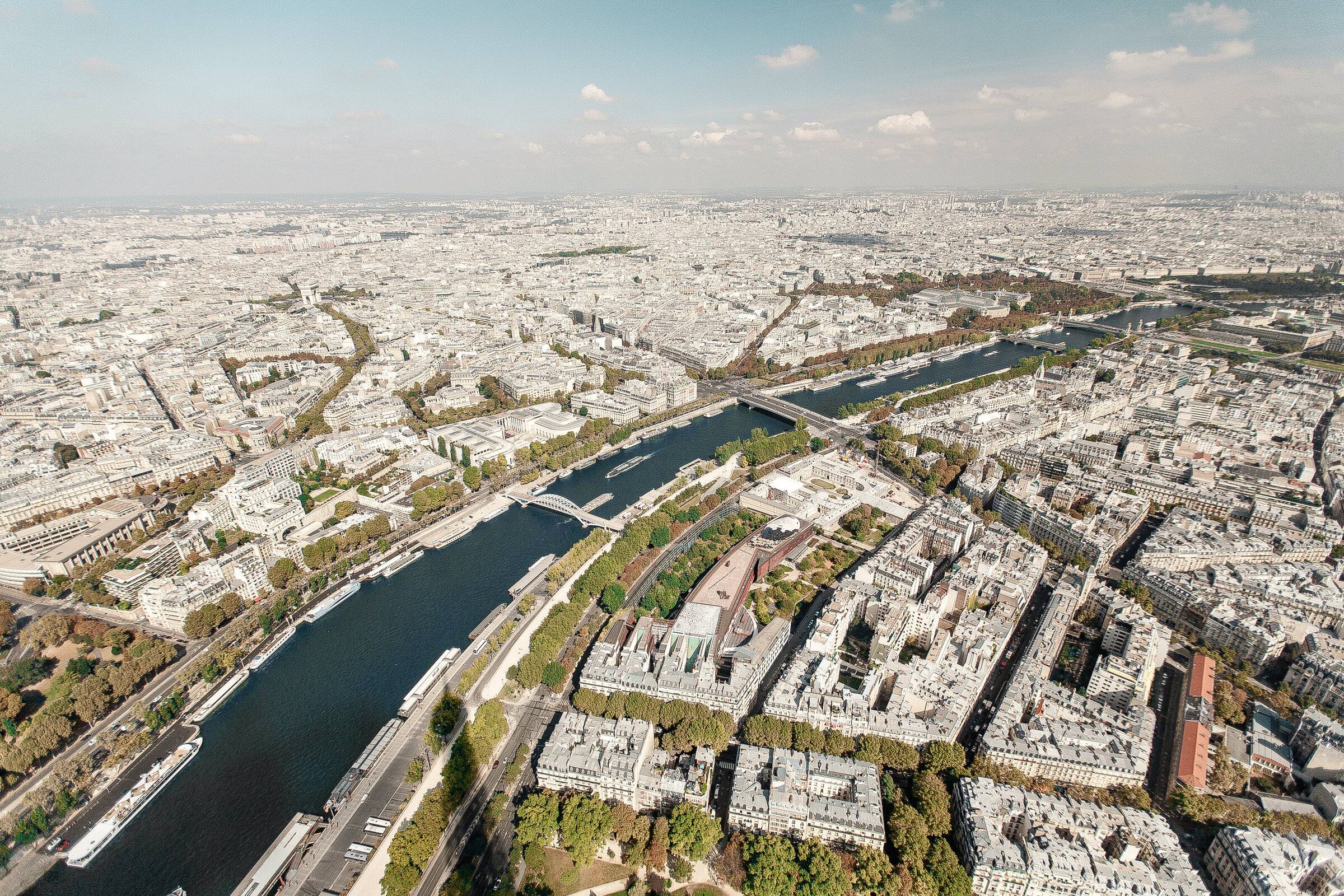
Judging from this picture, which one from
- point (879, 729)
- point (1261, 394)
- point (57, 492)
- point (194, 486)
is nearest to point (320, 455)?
point (194, 486)

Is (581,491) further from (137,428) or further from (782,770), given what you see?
(137,428)

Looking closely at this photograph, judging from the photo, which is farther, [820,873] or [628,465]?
[628,465]

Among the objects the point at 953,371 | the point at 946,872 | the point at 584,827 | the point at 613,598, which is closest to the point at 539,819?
the point at 584,827

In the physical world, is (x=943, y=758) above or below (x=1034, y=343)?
below

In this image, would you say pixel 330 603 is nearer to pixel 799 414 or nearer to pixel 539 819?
pixel 539 819

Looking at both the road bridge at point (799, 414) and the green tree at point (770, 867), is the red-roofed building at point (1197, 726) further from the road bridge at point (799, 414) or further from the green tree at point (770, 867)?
the road bridge at point (799, 414)

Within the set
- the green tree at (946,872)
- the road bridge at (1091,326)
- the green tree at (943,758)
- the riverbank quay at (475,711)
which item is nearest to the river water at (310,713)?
the riverbank quay at (475,711)

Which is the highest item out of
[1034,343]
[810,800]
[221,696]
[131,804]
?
[1034,343]
